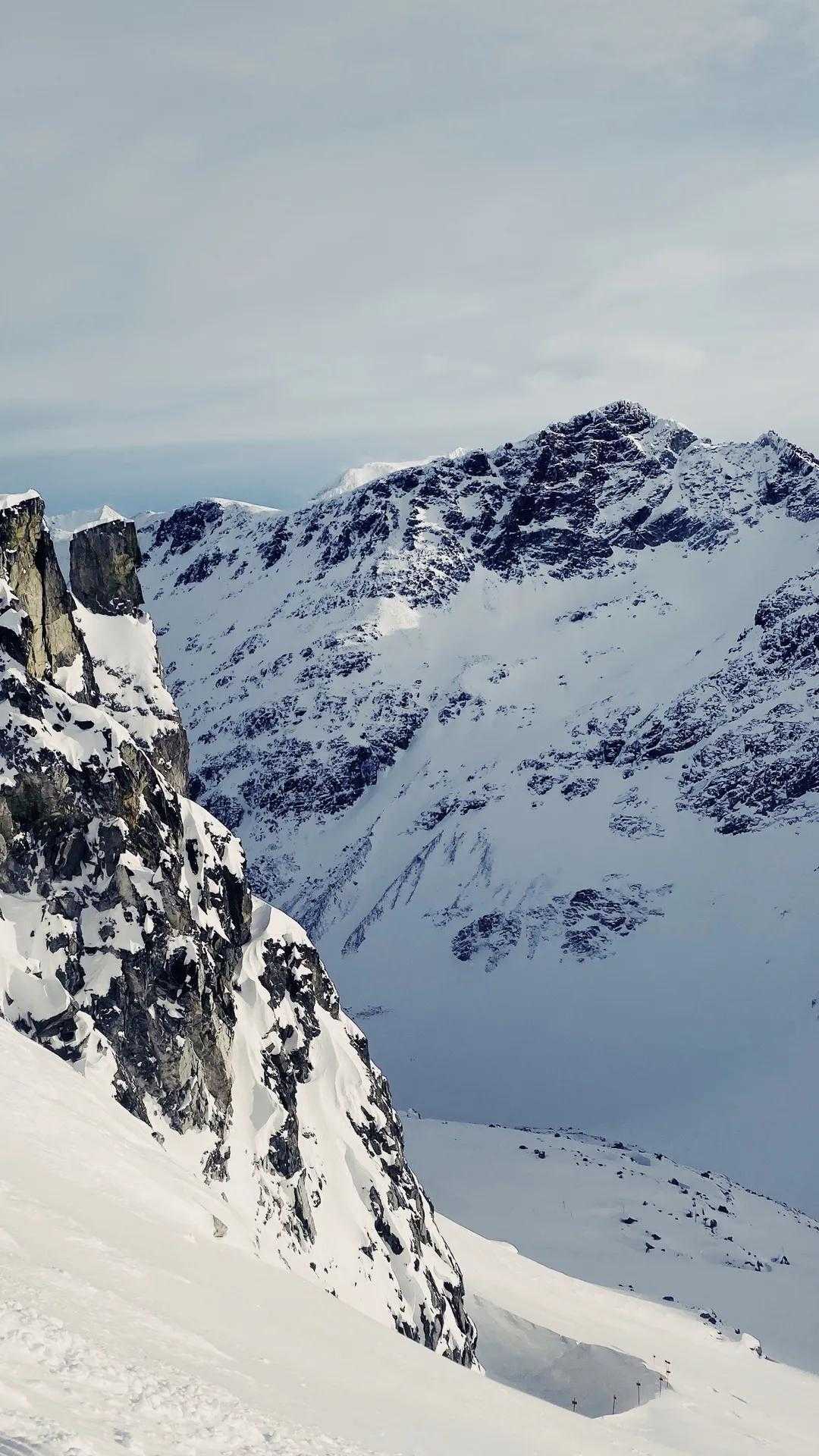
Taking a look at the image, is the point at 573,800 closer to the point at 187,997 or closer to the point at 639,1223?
the point at 639,1223

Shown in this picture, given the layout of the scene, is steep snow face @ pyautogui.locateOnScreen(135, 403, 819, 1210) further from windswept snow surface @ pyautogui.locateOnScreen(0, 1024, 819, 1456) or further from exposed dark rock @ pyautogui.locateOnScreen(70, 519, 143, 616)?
windswept snow surface @ pyautogui.locateOnScreen(0, 1024, 819, 1456)

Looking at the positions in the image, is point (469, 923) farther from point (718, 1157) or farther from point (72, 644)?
point (72, 644)

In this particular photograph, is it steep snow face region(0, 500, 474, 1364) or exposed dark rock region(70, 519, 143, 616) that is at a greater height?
exposed dark rock region(70, 519, 143, 616)

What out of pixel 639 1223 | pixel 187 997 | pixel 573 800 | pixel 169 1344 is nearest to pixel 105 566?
pixel 187 997

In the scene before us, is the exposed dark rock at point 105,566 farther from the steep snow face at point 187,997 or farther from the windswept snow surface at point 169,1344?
the windswept snow surface at point 169,1344

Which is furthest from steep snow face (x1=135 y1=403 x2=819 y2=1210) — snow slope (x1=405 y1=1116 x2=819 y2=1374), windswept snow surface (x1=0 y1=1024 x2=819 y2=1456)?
windswept snow surface (x1=0 y1=1024 x2=819 y2=1456)

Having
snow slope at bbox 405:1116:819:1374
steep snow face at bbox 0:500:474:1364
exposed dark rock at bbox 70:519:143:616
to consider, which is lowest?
snow slope at bbox 405:1116:819:1374

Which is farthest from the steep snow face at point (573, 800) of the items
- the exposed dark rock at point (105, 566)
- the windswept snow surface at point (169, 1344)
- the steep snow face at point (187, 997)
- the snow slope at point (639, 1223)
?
the windswept snow surface at point (169, 1344)
